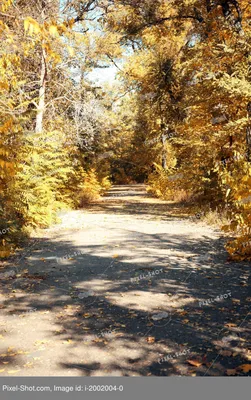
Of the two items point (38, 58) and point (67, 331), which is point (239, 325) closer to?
point (67, 331)

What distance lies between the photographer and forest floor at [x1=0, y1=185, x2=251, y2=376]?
3814 mm

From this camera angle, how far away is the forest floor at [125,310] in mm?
3814

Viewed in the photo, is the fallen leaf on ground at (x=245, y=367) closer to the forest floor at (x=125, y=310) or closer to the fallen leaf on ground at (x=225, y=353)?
the forest floor at (x=125, y=310)

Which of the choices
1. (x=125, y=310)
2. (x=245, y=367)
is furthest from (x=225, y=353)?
(x=125, y=310)

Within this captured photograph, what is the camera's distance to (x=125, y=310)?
529cm

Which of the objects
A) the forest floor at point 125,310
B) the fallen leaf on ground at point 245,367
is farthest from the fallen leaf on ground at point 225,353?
the fallen leaf on ground at point 245,367

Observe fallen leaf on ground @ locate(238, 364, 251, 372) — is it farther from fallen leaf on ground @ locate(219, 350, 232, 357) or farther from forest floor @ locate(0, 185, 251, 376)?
fallen leaf on ground @ locate(219, 350, 232, 357)

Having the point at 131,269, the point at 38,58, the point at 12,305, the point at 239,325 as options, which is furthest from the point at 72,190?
the point at 239,325

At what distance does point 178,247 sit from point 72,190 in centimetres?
1195

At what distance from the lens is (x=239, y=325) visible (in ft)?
15.2

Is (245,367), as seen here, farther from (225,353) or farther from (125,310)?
(125,310)

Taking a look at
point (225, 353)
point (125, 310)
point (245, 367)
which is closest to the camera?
point (245, 367)


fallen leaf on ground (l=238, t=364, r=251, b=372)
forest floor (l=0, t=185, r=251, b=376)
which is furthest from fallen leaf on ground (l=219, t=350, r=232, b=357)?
fallen leaf on ground (l=238, t=364, r=251, b=372)

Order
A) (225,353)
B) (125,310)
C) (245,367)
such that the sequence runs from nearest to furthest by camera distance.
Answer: (245,367) < (225,353) < (125,310)
